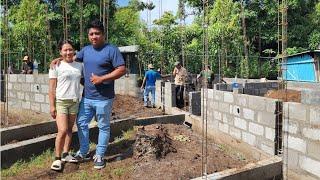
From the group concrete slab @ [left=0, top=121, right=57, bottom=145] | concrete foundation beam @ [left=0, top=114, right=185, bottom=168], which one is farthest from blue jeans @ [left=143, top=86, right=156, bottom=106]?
concrete slab @ [left=0, top=121, right=57, bottom=145]

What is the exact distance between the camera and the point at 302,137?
485 cm

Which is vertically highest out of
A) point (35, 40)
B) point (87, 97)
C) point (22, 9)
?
point (22, 9)

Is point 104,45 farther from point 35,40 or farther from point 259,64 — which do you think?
point 259,64

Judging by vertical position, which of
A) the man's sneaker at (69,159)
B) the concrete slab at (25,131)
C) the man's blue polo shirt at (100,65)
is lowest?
the man's sneaker at (69,159)

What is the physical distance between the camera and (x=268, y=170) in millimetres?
4902

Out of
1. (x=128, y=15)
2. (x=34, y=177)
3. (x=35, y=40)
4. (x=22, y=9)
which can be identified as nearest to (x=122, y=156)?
(x=34, y=177)

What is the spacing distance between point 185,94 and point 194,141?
4.63 meters

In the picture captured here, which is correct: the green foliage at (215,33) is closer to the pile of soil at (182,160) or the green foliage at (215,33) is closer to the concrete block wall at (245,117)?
the concrete block wall at (245,117)

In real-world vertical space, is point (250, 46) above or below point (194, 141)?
above

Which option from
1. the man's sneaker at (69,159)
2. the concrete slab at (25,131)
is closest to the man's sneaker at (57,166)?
the man's sneaker at (69,159)

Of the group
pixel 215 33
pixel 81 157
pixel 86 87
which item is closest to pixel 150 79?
pixel 81 157

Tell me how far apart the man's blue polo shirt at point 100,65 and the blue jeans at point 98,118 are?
Answer: 0.07 meters

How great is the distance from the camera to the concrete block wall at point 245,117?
18.8 feet

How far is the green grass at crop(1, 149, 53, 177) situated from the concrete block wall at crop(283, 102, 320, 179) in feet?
9.85
